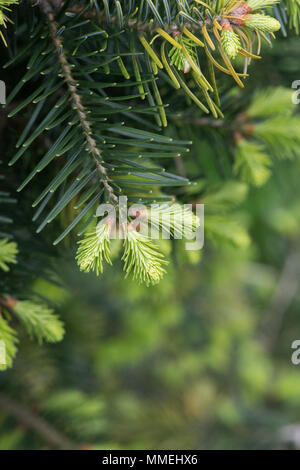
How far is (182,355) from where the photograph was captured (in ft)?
3.74

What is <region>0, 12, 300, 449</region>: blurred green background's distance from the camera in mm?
659

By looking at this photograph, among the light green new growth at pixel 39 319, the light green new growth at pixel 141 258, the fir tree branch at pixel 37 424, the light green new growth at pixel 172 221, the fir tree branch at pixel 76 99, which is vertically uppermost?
the fir tree branch at pixel 76 99

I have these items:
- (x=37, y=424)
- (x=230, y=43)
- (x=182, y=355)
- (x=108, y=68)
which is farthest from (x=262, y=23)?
(x=182, y=355)

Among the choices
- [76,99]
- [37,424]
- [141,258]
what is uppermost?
[76,99]

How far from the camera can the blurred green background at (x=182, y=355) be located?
2.16ft

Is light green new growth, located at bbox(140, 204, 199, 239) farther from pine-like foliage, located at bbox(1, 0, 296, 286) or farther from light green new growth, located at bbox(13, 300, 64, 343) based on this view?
light green new growth, located at bbox(13, 300, 64, 343)

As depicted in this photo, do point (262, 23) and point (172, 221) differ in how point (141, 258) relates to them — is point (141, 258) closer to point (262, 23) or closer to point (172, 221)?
point (172, 221)

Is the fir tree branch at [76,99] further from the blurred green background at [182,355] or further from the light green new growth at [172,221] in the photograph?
the blurred green background at [182,355]

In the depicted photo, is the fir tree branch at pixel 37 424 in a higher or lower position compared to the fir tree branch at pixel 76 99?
lower

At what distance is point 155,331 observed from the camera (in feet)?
3.26

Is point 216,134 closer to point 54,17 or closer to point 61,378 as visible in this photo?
point 54,17


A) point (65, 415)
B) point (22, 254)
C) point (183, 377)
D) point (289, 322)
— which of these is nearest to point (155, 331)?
point (183, 377)

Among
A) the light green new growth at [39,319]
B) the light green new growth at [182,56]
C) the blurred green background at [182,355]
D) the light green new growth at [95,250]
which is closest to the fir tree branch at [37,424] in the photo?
the blurred green background at [182,355]
